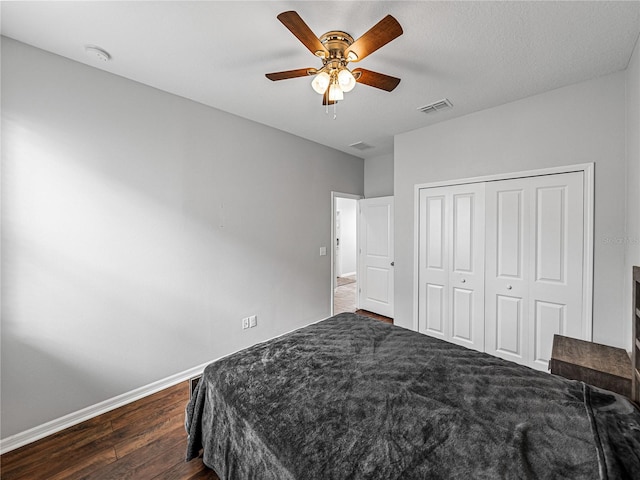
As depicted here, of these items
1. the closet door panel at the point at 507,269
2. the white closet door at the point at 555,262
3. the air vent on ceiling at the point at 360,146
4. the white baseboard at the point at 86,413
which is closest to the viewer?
the white baseboard at the point at 86,413

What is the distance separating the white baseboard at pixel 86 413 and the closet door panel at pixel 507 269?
309cm

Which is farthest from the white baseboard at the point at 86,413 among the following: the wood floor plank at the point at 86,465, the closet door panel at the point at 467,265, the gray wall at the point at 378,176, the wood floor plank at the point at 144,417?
the gray wall at the point at 378,176

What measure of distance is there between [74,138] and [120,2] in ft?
3.36

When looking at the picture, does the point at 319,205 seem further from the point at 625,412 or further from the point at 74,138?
the point at 625,412

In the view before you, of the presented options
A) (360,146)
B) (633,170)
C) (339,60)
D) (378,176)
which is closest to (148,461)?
→ (339,60)

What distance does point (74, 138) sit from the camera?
6.54 ft

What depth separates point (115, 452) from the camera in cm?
176

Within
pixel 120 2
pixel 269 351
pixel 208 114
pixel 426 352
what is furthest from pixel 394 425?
pixel 208 114

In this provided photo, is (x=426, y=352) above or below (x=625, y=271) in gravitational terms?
below

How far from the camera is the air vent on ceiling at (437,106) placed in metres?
2.66

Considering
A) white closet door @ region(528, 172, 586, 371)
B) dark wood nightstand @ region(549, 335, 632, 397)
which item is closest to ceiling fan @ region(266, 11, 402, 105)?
white closet door @ region(528, 172, 586, 371)

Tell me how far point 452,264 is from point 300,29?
2725 mm

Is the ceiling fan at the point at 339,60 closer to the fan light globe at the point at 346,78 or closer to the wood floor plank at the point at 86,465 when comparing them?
the fan light globe at the point at 346,78

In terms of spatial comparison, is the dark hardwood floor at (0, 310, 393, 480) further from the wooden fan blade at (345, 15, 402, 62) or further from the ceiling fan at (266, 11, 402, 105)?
the wooden fan blade at (345, 15, 402, 62)
